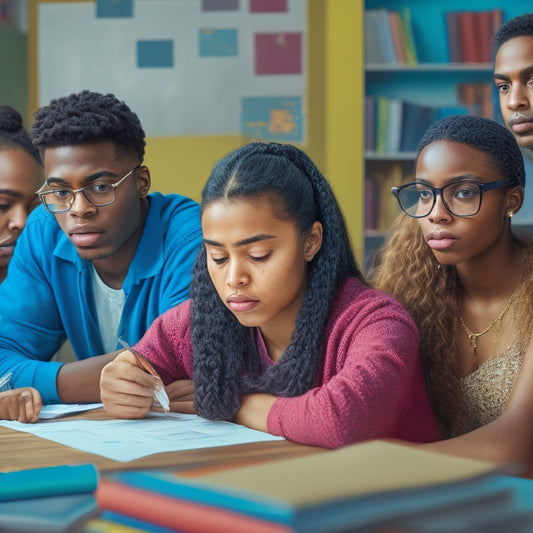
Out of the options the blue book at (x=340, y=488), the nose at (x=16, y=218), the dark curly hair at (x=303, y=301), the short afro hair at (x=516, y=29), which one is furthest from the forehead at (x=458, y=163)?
the nose at (x=16, y=218)

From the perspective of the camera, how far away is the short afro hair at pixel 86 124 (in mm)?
1812

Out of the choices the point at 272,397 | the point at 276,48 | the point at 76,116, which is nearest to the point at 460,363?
the point at 272,397

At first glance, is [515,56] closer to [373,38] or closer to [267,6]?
[373,38]

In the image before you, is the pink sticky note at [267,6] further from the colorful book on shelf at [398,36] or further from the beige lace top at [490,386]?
the beige lace top at [490,386]

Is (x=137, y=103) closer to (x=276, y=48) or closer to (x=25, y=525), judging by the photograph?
(x=276, y=48)

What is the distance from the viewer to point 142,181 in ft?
6.47

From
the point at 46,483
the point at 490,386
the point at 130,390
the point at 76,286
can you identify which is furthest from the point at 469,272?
the point at 46,483

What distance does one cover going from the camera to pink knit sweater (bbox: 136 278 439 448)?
1.14 metres

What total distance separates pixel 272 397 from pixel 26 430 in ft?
1.33

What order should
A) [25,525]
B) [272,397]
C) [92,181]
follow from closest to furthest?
[25,525]
[272,397]
[92,181]

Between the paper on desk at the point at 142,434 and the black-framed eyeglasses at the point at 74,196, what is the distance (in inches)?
24.0

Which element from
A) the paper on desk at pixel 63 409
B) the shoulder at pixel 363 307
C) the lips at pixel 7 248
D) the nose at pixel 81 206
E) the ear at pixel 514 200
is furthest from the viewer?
the lips at pixel 7 248

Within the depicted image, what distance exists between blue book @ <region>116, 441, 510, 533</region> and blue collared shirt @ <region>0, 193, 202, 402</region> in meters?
1.24

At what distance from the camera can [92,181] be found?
71.2 inches
